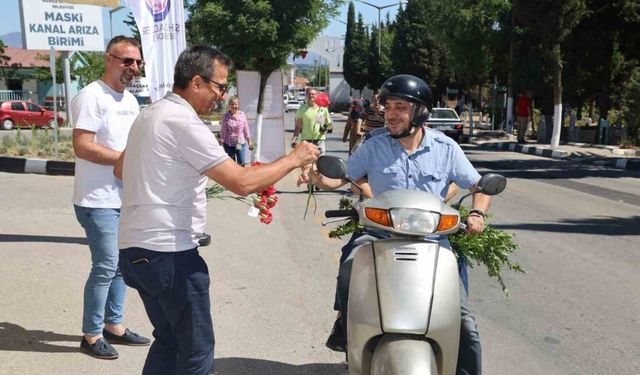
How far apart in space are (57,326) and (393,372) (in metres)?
3.09

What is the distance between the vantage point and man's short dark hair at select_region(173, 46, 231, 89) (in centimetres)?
286

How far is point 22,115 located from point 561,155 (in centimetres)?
2634

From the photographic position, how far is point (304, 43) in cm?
1698

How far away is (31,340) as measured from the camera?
444 centimetres

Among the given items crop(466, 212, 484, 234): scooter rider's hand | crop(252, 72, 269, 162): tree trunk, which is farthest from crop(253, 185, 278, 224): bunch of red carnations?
crop(252, 72, 269, 162): tree trunk

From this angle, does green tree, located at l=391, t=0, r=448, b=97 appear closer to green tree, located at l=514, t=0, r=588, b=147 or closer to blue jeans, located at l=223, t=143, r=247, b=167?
green tree, located at l=514, t=0, r=588, b=147

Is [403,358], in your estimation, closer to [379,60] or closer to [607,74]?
[607,74]

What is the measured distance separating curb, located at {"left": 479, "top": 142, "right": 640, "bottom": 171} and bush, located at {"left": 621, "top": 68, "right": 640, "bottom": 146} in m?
2.50

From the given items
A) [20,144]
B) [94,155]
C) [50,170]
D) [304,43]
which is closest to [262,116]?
[304,43]

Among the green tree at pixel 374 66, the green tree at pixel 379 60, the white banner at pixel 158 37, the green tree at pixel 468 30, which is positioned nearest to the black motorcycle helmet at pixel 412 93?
the white banner at pixel 158 37

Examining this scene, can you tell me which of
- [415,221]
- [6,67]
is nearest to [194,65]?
[415,221]

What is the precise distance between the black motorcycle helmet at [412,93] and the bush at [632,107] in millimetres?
19208

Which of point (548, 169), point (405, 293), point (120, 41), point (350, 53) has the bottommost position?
point (548, 169)

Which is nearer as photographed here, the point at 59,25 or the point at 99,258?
the point at 99,258
